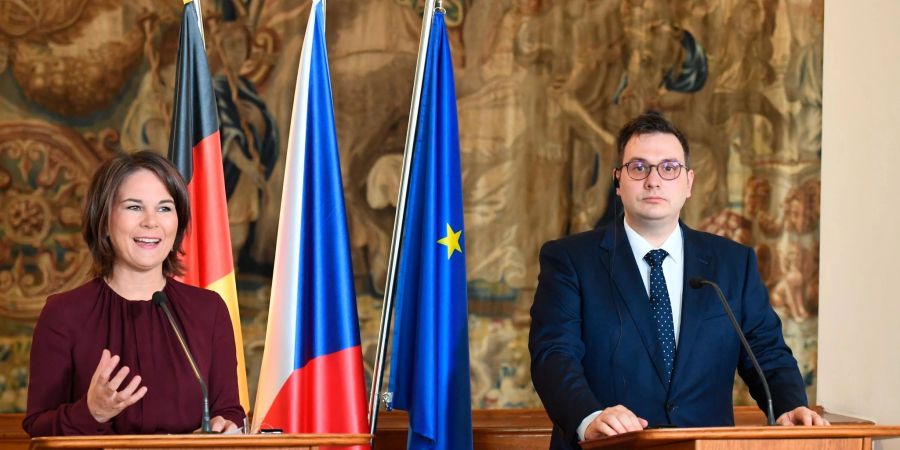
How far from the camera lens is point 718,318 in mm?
3840

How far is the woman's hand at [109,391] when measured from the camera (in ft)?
9.78

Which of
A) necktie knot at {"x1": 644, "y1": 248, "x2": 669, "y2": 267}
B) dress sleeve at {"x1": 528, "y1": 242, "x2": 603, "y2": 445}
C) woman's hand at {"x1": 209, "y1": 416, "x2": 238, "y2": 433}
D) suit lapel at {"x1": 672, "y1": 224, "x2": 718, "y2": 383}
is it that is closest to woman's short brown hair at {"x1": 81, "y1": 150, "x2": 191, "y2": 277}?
woman's hand at {"x1": 209, "y1": 416, "x2": 238, "y2": 433}

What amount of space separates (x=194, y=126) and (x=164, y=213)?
1426mm

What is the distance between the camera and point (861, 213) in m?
5.46

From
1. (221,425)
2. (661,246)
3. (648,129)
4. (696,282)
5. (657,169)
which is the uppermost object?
(648,129)

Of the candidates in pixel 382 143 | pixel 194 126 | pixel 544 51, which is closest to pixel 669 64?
pixel 544 51

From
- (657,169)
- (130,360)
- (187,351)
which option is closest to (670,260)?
(657,169)

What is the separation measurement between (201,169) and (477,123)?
144cm

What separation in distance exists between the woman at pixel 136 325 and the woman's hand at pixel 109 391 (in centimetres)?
13

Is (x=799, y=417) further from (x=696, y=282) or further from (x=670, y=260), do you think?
(x=670, y=260)

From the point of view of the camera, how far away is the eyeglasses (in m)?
3.91

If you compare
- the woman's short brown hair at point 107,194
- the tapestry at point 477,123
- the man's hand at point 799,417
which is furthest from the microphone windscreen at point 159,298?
the tapestry at point 477,123

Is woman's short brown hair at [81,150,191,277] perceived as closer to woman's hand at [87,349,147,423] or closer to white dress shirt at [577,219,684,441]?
woman's hand at [87,349,147,423]

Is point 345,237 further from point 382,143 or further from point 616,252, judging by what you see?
point 616,252
